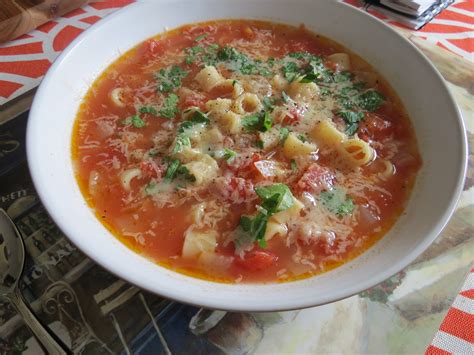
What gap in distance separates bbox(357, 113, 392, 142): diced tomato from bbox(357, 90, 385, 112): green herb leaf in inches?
4.9

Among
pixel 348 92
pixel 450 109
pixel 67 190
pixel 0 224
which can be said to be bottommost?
pixel 0 224

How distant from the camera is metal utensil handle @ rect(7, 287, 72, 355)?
2.09m

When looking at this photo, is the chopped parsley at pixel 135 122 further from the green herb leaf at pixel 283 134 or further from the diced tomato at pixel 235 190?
the green herb leaf at pixel 283 134

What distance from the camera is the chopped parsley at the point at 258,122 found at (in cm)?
298

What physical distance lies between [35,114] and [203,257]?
1.29 metres

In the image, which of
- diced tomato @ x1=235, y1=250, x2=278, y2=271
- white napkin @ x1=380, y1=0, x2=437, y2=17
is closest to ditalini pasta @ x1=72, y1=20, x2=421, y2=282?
diced tomato @ x1=235, y1=250, x2=278, y2=271

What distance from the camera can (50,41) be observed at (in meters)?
3.93

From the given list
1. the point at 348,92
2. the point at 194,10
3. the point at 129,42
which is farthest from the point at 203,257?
the point at 194,10

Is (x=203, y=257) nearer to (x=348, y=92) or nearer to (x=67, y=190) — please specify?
(x=67, y=190)

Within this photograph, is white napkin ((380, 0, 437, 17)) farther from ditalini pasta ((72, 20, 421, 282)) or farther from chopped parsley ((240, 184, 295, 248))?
chopped parsley ((240, 184, 295, 248))

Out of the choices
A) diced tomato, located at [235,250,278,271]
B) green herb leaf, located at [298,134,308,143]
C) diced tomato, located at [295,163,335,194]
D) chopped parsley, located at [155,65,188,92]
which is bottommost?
diced tomato, located at [235,250,278,271]

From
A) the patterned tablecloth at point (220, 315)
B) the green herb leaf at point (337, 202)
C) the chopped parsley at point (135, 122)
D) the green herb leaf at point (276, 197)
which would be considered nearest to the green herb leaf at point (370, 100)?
the green herb leaf at point (337, 202)

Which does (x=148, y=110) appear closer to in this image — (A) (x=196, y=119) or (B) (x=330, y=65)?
(A) (x=196, y=119)

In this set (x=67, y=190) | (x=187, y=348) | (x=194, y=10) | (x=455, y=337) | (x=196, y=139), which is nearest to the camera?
(x=187, y=348)
